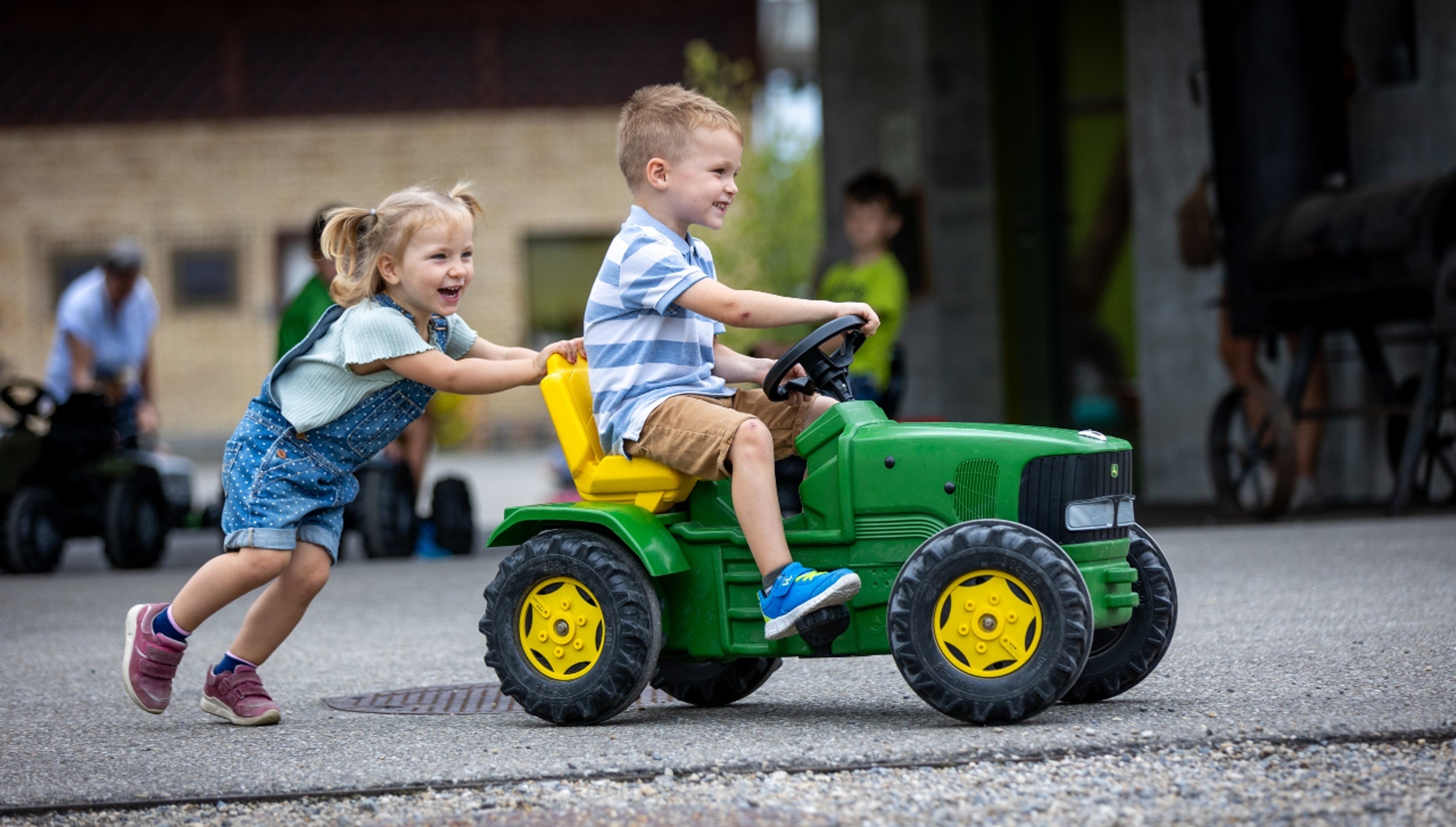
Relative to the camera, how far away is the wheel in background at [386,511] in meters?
8.68

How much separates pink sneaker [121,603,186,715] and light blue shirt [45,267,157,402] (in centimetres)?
619

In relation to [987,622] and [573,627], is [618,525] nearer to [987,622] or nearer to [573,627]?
[573,627]

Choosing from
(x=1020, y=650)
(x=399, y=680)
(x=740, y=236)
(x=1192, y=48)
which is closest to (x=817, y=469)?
(x=1020, y=650)

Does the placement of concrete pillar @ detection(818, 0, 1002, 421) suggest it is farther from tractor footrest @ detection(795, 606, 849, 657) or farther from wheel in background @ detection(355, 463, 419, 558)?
tractor footrest @ detection(795, 606, 849, 657)

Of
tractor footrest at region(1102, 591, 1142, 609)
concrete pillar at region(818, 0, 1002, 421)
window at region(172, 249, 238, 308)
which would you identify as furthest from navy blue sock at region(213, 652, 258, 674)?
window at region(172, 249, 238, 308)

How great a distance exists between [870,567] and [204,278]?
2655cm

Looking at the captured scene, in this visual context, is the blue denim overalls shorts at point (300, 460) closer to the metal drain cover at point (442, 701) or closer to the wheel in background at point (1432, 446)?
the metal drain cover at point (442, 701)

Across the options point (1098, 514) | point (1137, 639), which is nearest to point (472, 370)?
point (1098, 514)

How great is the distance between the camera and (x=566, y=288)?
28.5 metres

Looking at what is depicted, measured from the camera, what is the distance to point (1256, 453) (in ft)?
28.8

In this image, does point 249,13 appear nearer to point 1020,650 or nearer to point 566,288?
point 566,288

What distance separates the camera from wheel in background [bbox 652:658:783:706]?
4.22m

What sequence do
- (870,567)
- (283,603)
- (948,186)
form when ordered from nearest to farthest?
(870,567) < (283,603) < (948,186)

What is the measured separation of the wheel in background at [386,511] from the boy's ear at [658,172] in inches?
194
